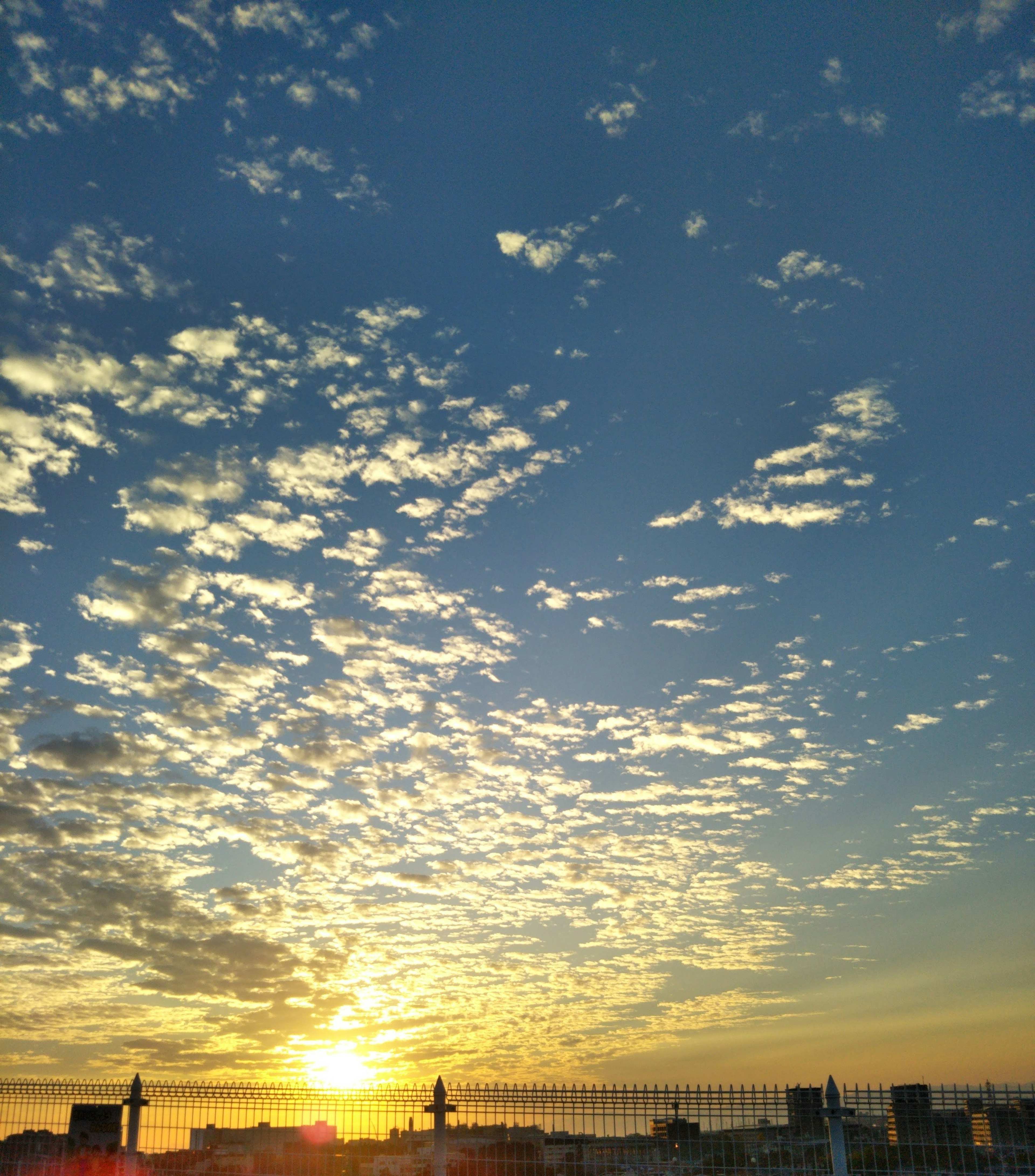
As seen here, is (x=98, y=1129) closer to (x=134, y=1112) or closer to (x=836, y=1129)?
(x=134, y=1112)

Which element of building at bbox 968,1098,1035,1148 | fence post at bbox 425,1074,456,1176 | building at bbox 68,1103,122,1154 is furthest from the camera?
building at bbox 68,1103,122,1154

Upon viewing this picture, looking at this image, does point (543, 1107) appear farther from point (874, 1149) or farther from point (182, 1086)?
point (182, 1086)

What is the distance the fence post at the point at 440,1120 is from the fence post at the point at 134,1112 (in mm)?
6599

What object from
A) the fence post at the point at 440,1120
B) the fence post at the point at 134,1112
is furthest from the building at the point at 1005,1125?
the fence post at the point at 134,1112

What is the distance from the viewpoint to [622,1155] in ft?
49.2

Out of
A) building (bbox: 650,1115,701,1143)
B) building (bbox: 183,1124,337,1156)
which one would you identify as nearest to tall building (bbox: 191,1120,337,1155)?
building (bbox: 183,1124,337,1156)

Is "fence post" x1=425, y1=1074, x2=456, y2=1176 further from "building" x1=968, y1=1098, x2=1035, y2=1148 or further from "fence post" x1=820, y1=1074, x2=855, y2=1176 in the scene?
"building" x1=968, y1=1098, x2=1035, y2=1148

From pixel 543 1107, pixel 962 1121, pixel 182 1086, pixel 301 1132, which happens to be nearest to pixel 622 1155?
pixel 543 1107

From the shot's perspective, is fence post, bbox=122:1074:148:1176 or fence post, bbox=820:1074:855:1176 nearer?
fence post, bbox=820:1074:855:1176

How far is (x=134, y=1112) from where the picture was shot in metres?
19.1

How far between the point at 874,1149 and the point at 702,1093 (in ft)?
8.26

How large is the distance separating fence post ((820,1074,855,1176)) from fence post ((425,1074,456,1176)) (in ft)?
20.2

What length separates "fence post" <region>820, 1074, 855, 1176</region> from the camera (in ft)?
45.8

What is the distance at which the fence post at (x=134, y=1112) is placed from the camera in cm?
1894
